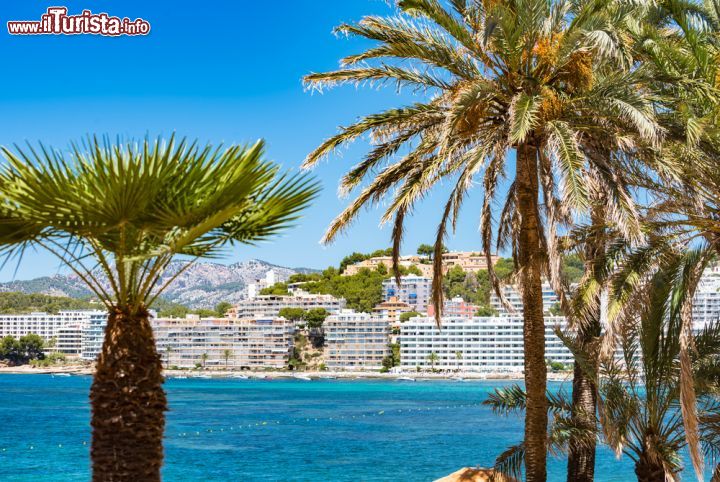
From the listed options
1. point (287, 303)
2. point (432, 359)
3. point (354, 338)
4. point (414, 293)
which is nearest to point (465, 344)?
point (432, 359)

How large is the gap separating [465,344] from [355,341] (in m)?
21.3

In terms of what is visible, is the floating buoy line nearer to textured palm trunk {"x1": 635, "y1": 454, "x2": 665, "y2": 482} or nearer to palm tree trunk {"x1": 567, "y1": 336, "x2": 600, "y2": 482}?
palm tree trunk {"x1": 567, "y1": 336, "x2": 600, "y2": 482}

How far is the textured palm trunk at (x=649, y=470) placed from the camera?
1180cm

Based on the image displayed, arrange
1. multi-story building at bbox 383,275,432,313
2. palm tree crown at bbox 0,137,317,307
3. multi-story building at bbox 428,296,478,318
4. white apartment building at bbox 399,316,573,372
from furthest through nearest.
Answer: multi-story building at bbox 383,275,432,313, multi-story building at bbox 428,296,478,318, white apartment building at bbox 399,316,573,372, palm tree crown at bbox 0,137,317,307

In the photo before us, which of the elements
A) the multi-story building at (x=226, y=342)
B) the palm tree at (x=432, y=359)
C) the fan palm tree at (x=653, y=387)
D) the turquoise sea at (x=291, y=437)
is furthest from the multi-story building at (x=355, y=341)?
the fan palm tree at (x=653, y=387)

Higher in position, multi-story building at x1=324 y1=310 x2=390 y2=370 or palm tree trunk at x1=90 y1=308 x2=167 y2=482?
palm tree trunk at x1=90 y1=308 x2=167 y2=482

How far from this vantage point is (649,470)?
11836 mm

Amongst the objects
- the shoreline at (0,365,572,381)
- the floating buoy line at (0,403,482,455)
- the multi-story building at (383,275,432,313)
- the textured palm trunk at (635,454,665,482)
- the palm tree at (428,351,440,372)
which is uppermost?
the multi-story building at (383,275,432,313)

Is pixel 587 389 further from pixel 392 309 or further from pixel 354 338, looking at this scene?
pixel 392 309

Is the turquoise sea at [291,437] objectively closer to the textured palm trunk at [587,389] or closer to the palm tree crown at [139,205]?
the textured palm trunk at [587,389]

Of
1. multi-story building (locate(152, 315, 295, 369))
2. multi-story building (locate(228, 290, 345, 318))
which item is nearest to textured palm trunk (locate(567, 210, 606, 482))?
multi-story building (locate(152, 315, 295, 369))

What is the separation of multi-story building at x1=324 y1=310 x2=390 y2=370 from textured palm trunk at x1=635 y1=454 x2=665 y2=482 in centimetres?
15070

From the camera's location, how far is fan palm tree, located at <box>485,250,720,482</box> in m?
11.5

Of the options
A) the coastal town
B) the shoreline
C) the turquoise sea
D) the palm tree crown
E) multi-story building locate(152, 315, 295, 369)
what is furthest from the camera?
multi-story building locate(152, 315, 295, 369)
